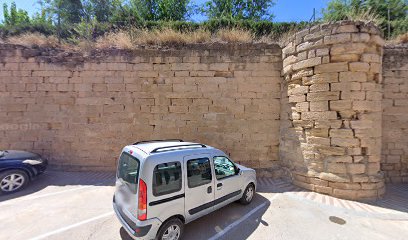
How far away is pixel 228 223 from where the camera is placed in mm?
3459

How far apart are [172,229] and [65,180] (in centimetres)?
462

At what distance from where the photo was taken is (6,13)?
46.5 feet

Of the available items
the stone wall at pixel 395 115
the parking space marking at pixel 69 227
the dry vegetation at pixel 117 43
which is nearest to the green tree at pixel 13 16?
the dry vegetation at pixel 117 43

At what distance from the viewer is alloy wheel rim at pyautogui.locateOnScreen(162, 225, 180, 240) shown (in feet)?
9.24

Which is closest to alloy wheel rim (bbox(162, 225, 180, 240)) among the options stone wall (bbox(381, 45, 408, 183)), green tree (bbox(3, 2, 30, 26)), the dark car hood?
the dark car hood

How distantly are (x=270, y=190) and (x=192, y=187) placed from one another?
2860mm

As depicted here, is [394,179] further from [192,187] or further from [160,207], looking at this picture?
[160,207]

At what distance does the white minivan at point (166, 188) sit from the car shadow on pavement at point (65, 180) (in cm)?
278

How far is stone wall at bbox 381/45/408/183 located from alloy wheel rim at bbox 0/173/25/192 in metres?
10.6

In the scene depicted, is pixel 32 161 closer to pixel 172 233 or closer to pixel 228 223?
pixel 172 233

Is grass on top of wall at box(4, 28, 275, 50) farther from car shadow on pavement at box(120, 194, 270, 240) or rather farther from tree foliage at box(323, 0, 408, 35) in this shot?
car shadow on pavement at box(120, 194, 270, 240)

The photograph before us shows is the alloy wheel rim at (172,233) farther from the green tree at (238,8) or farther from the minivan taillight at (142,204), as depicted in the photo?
the green tree at (238,8)

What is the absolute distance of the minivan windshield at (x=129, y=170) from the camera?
275 centimetres

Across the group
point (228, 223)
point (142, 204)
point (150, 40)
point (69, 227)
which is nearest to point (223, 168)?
point (228, 223)
